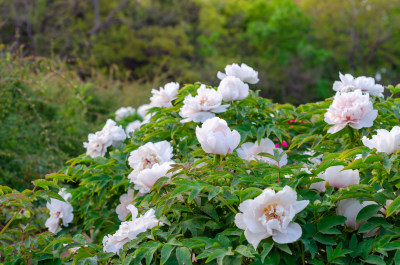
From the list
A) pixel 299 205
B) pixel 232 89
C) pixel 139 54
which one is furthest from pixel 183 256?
pixel 139 54

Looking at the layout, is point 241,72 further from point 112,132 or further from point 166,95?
point 112,132

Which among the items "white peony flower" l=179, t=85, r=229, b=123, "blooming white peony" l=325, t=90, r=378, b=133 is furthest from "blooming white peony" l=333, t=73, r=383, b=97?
"white peony flower" l=179, t=85, r=229, b=123

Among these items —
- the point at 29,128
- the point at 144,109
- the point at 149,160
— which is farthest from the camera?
the point at 29,128

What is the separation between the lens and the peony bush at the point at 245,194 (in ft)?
4.20

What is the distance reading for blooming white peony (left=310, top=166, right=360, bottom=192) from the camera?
1.47m

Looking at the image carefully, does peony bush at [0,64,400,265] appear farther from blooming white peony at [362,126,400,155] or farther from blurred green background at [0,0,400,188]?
blurred green background at [0,0,400,188]

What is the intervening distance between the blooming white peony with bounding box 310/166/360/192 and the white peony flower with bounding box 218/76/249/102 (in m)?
0.61

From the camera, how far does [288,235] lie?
125 centimetres

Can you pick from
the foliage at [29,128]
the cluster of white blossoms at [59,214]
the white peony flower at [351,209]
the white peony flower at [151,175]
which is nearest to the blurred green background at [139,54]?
the foliage at [29,128]

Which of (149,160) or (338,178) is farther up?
(338,178)

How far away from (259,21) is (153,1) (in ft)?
32.5

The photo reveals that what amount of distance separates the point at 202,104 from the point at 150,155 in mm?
307

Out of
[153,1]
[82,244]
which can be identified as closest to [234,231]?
[82,244]

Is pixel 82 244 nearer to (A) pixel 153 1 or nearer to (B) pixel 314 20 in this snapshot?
(A) pixel 153 1
